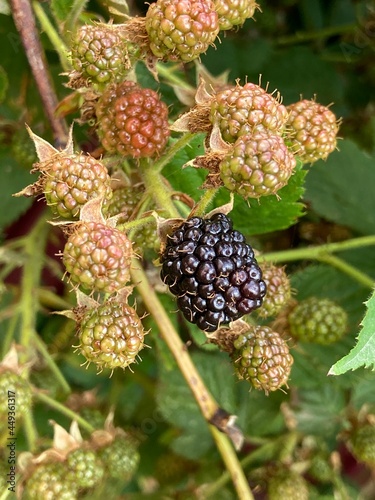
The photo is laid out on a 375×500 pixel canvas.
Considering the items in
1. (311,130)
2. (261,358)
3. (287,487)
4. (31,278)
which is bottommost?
(287,487)

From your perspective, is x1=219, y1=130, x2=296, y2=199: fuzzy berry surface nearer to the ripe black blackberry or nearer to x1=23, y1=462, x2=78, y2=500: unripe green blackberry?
the ripe black blackberry

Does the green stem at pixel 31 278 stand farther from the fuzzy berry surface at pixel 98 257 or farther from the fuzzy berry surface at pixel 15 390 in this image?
the fuzzy berry surface at pixel 98 257

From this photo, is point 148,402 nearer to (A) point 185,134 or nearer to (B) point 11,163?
(B) point 11,163

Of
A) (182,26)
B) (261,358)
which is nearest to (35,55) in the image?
(182,26)

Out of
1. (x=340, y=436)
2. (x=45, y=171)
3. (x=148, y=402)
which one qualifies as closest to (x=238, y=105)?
(x=45, y=171)

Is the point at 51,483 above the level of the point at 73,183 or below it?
below

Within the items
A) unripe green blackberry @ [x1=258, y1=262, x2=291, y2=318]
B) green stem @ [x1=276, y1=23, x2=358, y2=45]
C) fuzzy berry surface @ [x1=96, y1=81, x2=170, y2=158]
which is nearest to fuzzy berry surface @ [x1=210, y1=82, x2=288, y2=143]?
fuzzy berry surface @ [x1=96, y1=81, x2=170, y2=158]

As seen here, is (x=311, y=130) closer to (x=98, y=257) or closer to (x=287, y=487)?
(x=98, y=257)
